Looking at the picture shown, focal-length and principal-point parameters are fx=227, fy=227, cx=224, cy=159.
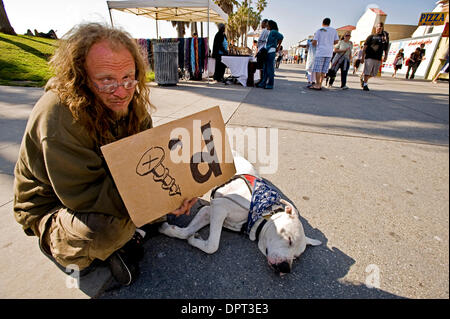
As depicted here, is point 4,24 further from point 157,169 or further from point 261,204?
point 261,204

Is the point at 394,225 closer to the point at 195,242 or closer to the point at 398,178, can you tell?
the point at 398,178

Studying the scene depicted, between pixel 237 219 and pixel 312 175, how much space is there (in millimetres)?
1340

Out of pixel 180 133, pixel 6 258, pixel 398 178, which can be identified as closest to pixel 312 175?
pixel 398 178

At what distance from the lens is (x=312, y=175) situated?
8.94 feet

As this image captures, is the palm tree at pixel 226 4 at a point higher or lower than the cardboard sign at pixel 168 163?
higher

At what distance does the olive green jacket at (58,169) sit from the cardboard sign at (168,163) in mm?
128

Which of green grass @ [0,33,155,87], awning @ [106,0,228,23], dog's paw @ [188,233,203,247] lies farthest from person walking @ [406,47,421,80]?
dog's paw @ [188,233,203,247]

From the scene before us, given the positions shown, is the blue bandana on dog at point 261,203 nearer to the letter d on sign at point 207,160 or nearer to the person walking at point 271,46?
the letter d on sign at point 207,160

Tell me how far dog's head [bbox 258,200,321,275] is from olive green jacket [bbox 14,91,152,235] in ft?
3.18

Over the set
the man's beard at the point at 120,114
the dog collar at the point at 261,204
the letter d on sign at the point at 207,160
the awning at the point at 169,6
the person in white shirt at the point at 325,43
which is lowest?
the dog collar at the point at 261,204

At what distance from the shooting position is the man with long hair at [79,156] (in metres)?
1.20

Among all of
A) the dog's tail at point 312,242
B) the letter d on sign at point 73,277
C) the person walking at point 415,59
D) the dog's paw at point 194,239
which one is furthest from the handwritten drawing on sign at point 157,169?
the person walking at point 415,59

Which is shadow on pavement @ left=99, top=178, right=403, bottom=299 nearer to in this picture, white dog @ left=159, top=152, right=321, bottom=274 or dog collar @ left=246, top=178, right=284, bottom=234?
white dog @ left=159, top=152, right=321, bottom=274
